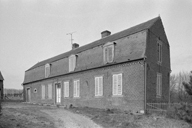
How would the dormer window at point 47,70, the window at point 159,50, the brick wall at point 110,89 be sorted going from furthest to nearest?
the dormer window at point 47,70 < the window at point 159,50 < the brick wall at point 110,89

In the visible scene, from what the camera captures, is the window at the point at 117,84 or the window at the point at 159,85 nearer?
the window at the point at 117,84

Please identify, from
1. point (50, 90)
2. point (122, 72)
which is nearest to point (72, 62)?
point (50, 90)

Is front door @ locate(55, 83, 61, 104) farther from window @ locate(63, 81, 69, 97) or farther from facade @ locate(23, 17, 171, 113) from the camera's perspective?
window @ locate(63, 81, 69, 97)

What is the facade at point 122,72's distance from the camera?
14.3 metres

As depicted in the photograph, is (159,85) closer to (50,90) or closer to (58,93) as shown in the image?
(58,93)

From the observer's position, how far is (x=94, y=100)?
17.8 metres

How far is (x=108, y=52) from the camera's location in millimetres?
17234

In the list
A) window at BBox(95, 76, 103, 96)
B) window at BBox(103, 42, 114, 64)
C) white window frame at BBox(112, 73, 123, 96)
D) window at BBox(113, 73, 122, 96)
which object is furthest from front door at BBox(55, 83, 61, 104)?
window at BBox(113, 73, 122, 96)

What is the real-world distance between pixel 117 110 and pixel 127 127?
4732 mm

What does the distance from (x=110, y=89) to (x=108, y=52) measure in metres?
3.56

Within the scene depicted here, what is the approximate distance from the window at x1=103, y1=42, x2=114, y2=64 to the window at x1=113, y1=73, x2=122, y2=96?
171 centimetres

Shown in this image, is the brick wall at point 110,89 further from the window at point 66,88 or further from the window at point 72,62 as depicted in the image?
the window at point 72,62

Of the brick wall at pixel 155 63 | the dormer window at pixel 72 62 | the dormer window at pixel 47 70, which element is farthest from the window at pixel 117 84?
the dormer window at pixel 47 70

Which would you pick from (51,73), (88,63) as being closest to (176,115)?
(88,63)
